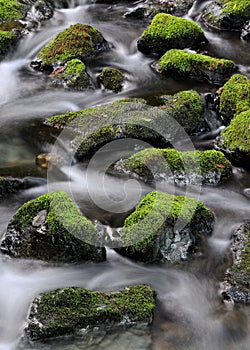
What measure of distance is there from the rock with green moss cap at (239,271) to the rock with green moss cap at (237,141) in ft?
5.73

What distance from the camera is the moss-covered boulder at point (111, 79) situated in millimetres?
9602

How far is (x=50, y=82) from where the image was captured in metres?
9.80

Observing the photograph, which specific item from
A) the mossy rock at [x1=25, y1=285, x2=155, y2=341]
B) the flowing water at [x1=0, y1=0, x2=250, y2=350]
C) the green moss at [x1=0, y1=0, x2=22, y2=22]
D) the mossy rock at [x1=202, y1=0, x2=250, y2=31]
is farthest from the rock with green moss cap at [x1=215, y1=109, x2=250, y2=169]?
the green moss at [x1=0, y1=0, x2=22, y2=22]

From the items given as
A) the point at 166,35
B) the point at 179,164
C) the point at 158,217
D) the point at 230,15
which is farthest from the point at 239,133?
the point at 230,15

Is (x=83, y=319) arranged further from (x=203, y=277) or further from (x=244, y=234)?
(x=244, y=234)

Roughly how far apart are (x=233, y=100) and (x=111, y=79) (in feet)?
8.65

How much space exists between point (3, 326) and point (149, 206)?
2.31 metres

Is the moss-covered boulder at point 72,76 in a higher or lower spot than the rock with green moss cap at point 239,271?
higher

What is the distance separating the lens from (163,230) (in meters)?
5.77

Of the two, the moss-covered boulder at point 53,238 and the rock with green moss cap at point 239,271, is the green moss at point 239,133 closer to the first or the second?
the rock with green moss cap at point 239,271

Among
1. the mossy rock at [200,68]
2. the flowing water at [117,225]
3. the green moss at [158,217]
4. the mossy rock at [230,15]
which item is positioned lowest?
the flowing water at [117,225]

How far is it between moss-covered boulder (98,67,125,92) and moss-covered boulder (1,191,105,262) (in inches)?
177

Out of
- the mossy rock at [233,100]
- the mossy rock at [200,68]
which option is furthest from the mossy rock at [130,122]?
the mossy rock at [200,68]

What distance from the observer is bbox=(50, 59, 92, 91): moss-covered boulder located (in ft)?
31.3
